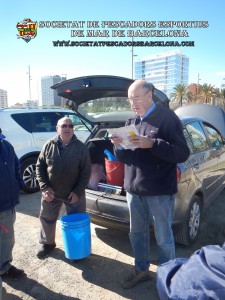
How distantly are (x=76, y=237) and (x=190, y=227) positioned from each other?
4.71 feet

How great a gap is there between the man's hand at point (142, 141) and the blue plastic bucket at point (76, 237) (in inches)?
51.7

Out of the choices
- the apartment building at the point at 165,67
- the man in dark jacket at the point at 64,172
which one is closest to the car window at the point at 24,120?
the man in dark jacket at the point at 64,172

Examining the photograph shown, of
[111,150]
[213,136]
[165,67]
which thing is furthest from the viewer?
[165,67]

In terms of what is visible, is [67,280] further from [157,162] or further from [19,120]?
[19,120]

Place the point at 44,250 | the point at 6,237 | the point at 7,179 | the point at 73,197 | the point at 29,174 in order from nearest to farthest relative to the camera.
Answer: the point at 7,179 → the point at 6,237 → the point at 73,197 → the point at 44,250 → the point at 29,174

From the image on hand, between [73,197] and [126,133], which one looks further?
[73,197]

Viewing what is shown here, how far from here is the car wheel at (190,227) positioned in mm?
3453

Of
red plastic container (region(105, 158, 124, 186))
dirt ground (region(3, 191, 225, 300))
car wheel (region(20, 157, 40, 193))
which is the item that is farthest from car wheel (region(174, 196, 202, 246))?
car wheel (region(20, 157, 40, 193))

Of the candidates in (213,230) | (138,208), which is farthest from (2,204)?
(213,230)

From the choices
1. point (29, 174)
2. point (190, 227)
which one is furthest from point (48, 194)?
point (29, 174)

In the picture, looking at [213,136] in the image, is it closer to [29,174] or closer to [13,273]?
[13,273]

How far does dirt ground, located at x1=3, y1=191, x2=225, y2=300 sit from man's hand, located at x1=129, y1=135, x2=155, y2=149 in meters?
1.52

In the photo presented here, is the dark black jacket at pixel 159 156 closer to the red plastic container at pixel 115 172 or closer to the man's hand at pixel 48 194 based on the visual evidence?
the red plastic container at pixel 115 172

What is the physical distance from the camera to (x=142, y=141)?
241 centimetres
